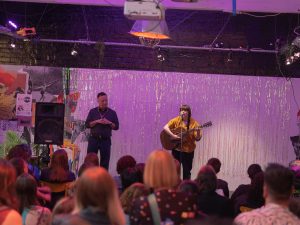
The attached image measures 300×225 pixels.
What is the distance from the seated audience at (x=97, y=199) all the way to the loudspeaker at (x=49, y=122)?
227 inches

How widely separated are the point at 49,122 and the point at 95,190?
234 inches

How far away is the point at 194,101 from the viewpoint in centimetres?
1061

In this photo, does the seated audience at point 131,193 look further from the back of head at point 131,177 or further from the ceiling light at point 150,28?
the ceiling light at point 150,28

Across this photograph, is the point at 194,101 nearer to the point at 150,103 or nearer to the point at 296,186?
the point at 150,103

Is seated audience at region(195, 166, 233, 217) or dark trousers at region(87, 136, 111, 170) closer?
seated audience at region(195, 166, 233, 217)

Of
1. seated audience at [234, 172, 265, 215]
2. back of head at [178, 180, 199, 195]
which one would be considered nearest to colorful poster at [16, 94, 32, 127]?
seated audience at [234, 172, 265, 215]

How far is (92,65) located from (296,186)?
563 centimetres

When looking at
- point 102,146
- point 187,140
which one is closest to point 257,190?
point 187,140

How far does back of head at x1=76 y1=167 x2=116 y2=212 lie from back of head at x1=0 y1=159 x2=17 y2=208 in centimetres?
66

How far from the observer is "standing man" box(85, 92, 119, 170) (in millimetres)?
9180

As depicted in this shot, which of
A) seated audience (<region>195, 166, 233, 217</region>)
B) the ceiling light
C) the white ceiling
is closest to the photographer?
seated audience (<region>195, 166, 233, 217</region>)

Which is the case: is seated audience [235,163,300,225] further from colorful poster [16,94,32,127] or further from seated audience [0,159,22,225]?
colorful poster [16,94,32,127]

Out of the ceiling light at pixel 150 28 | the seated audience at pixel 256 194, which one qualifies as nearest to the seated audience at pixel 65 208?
the seated audience at pixel 256 194

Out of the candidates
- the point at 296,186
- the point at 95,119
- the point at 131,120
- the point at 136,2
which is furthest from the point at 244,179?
the point at 136,2
